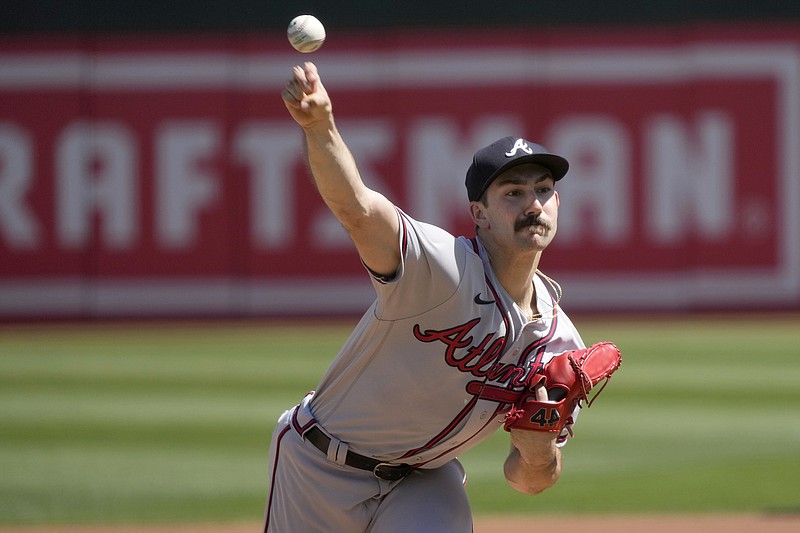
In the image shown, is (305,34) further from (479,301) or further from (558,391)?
(558,391)

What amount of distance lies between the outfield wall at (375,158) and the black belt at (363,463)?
1229 cm

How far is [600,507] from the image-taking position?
22.4ft

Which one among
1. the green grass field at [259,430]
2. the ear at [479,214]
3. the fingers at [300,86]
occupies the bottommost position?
the green grass field at [259,430]

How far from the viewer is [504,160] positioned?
140 inches

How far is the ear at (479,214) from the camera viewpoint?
145 inches

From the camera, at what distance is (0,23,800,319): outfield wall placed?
16062 mm

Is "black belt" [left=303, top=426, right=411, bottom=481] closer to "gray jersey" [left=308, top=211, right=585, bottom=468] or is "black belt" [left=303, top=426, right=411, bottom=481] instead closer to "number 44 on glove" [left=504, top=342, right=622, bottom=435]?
"gray jersey" [left=308, top=211, right=585, bottom=468]

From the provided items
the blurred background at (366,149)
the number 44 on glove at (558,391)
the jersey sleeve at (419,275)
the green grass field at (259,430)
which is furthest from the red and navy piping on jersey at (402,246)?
the blurred background at (366,149)

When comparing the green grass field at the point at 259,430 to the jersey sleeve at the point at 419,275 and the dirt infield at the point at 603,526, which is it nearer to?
the dirt infield at the point at 603,526

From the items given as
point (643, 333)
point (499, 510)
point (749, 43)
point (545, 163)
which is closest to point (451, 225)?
point (643, 333)

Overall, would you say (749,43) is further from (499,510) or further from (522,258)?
(522,258)

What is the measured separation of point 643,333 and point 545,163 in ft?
36.3

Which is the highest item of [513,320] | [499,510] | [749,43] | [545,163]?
[749,43]

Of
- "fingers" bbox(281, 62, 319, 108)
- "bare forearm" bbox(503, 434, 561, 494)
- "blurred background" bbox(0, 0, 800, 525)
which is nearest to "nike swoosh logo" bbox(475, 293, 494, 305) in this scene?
"bare forearm" bbox(503, 434, 561, 494)
